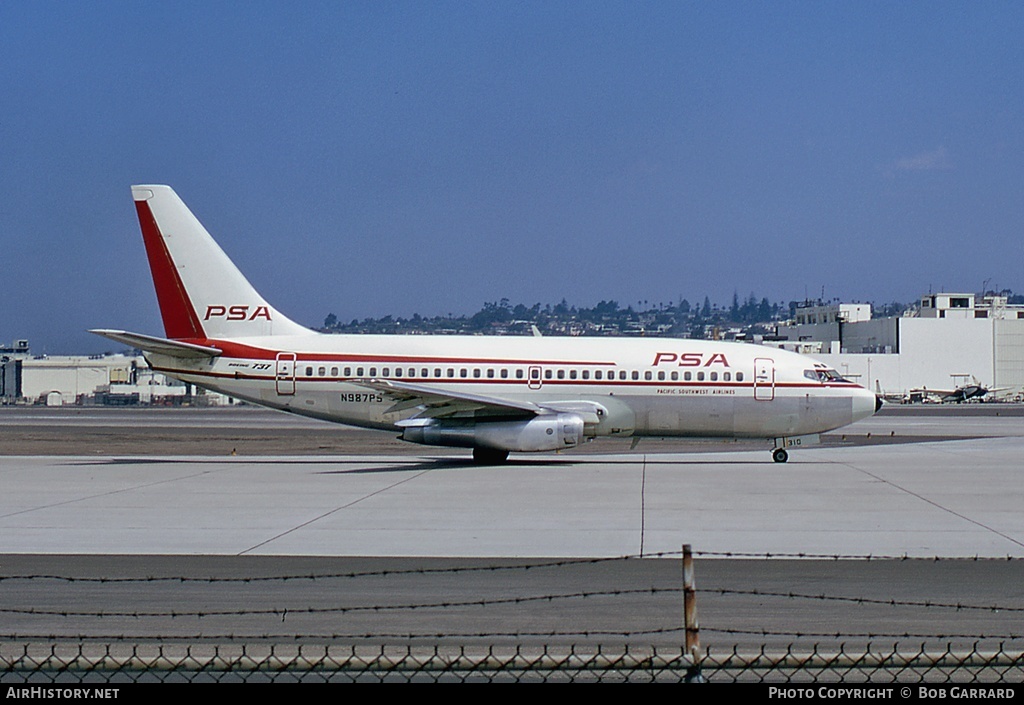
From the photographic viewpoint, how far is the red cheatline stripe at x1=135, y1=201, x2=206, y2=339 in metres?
32.1

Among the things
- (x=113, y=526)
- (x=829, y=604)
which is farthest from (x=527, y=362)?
(x=829, y=604)

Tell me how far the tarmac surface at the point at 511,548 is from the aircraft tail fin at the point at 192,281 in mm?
3848

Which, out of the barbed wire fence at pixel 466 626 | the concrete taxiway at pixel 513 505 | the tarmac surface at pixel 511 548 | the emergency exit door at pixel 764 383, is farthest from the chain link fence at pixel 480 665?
the emergency exit door at pixel 764 383

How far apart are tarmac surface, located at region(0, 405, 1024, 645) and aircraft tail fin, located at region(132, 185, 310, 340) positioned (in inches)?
152

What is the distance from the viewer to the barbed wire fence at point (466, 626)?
7.74m

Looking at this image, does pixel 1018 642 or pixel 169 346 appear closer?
pixel 1018 642

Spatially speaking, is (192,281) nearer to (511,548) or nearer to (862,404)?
(862,404)

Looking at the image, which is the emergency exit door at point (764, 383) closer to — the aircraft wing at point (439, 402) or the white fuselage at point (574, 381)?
the white fuselage at point (574, 381)

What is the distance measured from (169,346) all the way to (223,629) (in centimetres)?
2252

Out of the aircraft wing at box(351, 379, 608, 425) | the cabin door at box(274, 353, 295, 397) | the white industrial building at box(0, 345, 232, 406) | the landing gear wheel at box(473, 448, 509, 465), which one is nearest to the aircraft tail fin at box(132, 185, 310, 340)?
the cabin door at box(274, 353, 295, 397)

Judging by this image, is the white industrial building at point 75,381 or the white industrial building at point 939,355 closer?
the white industrial building at point 939,355

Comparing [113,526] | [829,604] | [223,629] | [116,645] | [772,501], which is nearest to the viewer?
[116,645]

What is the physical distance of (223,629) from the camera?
9953mm
